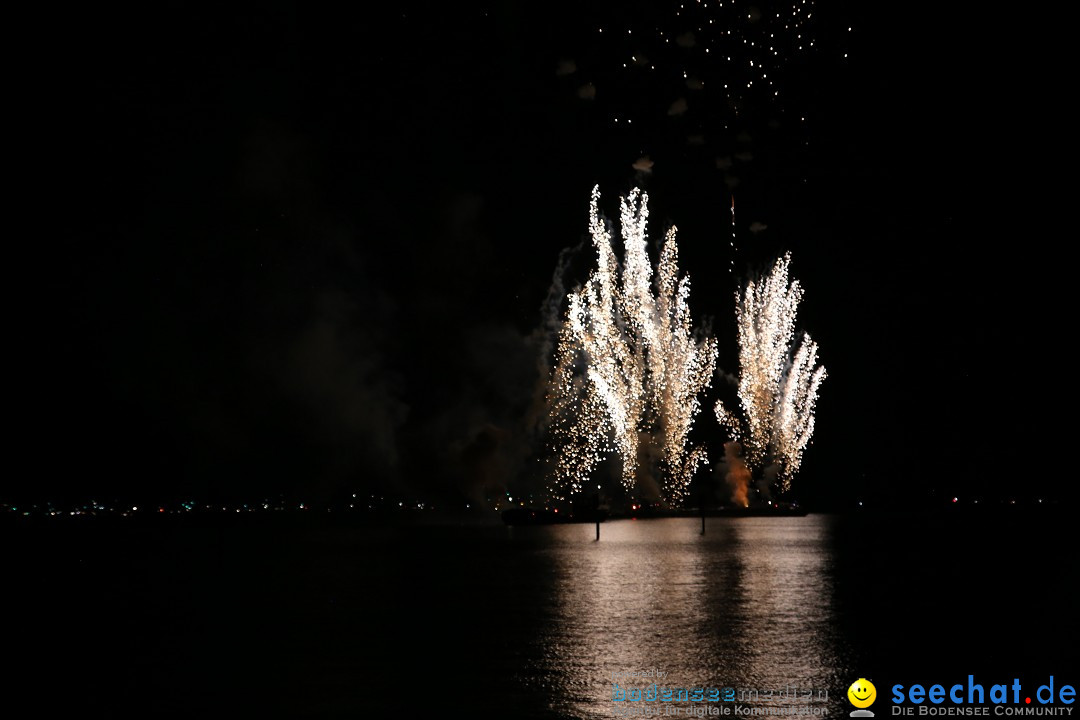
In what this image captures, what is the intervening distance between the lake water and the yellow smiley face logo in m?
0.19

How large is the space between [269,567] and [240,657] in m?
24.9

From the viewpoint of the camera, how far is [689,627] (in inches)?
860

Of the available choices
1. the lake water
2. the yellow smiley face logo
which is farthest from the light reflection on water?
the yellow smiley face logo

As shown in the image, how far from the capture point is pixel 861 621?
891 inches

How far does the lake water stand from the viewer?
623 inches

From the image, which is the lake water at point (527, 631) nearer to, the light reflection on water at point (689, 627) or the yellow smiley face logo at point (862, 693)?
the light reflection on water at point (689, 627)

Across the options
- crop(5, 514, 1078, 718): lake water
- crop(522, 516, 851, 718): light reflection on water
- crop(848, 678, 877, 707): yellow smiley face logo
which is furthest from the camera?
crop(522, 516, 851, 718): light reflection on water

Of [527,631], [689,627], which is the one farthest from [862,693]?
[527,631]

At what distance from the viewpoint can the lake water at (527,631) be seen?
15836 mm

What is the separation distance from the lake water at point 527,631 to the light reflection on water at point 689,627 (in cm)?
7

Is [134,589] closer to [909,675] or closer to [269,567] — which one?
[269,567]

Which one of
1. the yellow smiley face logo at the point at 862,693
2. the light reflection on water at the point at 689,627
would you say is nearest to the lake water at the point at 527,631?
the light reflection on water at the point at 689,627

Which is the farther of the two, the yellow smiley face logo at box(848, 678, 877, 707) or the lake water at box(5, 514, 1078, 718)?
the lake water at box(5, 514, 1078, 718)

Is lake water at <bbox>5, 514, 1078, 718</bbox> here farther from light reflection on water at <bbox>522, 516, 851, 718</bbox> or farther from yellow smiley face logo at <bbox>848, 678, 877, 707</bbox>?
yellow smiley face logo at <bbox>848, 678, 877, 707</bbox>
